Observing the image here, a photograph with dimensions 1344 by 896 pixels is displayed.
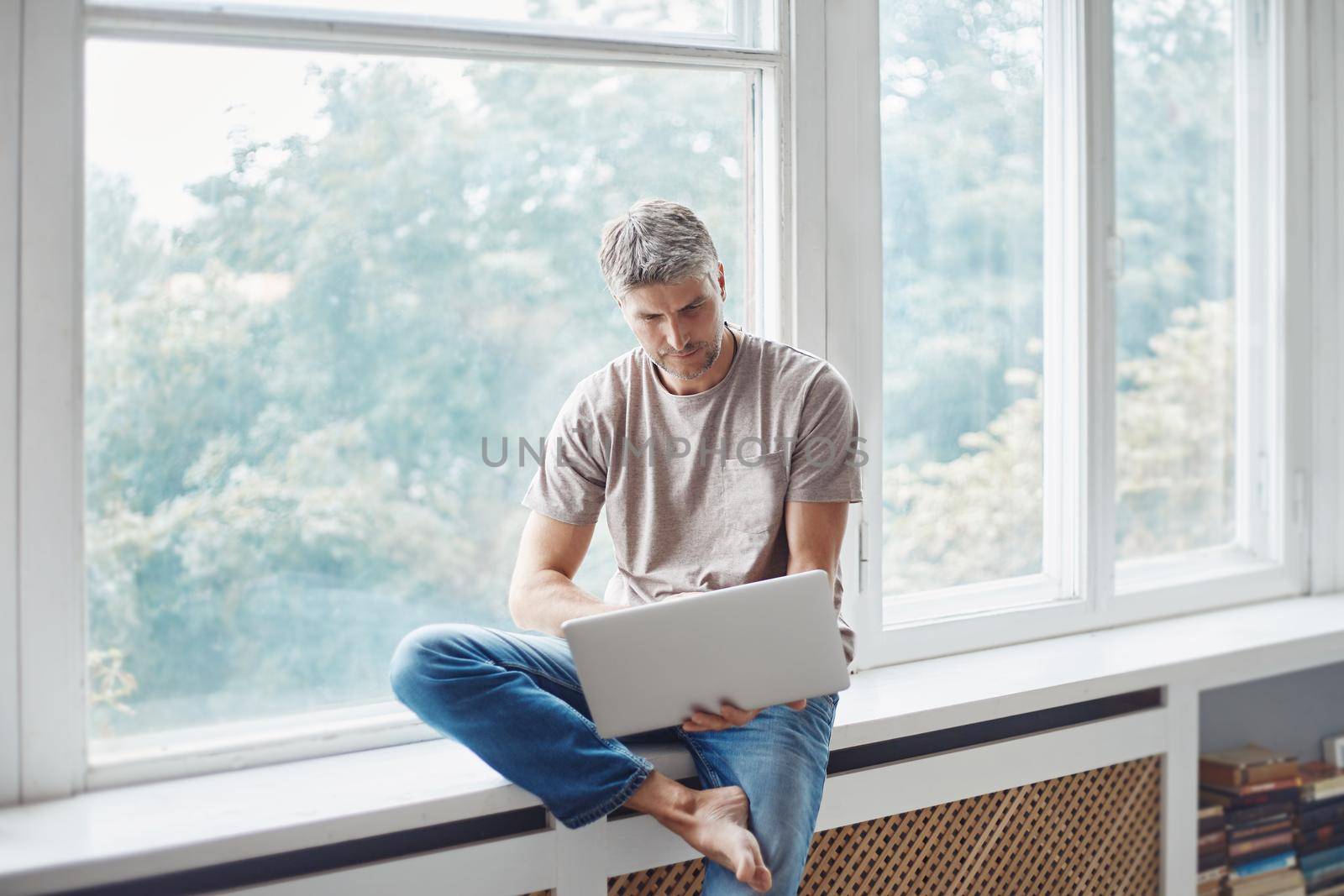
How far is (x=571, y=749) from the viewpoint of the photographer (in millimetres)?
1574

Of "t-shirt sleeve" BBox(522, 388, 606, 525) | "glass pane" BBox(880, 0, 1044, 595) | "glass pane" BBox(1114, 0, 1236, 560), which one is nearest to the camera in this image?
"t-shirt sleeve" BBox(522, 388, 606, 525)

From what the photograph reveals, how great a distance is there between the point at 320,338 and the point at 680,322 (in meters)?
0.64

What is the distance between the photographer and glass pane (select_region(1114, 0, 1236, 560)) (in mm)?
2629

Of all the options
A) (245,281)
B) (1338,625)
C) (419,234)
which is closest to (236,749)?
(245,281)

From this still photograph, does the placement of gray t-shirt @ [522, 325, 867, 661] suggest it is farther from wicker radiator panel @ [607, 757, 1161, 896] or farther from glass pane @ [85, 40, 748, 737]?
wicker radiator panel @ [607, 757, 1161, 896]

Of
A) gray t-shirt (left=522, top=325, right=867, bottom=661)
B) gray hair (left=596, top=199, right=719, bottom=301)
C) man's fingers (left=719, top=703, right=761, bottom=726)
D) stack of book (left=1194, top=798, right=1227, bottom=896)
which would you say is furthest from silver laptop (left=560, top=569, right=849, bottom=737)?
stack of book (left=1194, top=798, right=1227, bottom=896)

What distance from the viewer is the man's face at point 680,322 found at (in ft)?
5.49

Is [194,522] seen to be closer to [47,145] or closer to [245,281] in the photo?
[245,281]

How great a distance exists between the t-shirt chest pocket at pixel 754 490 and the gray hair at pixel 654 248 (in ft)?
1.08

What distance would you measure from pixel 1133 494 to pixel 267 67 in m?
2.23

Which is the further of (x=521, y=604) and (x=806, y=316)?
(x=806, y=316)

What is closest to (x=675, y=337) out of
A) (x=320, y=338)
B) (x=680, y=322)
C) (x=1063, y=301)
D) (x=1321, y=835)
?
(x=680, y=322)

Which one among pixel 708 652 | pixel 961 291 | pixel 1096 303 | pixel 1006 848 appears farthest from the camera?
pixel 1096 303

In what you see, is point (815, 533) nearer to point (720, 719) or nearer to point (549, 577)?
point (720, 719)
